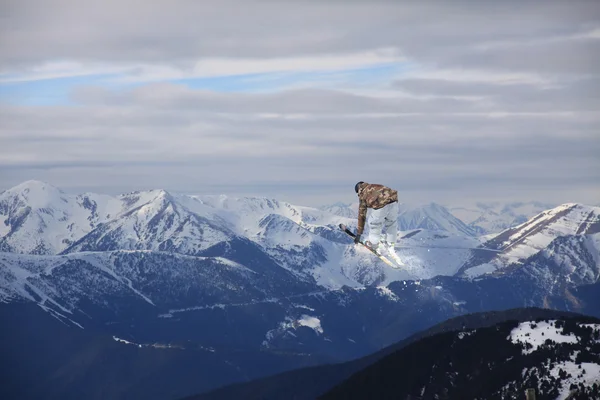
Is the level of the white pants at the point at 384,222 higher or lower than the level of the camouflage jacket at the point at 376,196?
lower

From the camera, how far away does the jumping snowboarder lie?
13038 cm

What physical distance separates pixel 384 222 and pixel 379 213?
2053mm

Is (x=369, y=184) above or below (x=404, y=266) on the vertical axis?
above

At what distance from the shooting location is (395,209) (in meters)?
133

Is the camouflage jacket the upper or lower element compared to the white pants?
upper

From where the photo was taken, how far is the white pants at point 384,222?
132 m

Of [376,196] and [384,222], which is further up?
[376,196]

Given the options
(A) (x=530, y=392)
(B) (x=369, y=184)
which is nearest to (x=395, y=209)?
(B) (x=369, y=184)

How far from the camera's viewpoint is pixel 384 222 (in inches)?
5241

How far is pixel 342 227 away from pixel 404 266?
969 cm

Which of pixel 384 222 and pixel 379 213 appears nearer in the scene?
pixel 379 213

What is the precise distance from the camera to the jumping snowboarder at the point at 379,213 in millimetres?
130375

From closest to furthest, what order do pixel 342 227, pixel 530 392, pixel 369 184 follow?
pixel 530 392 < pixel 369 184 < pixel 342 227

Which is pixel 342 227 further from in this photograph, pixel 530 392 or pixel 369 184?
pixel 530 392
